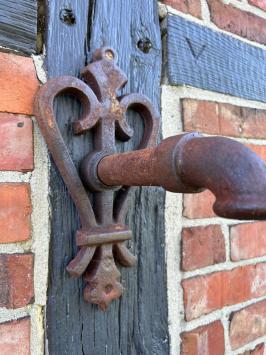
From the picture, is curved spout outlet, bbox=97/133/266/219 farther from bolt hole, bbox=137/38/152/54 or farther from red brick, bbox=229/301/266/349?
red brick, bbox=229/301/266/349

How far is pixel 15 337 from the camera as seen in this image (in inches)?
17.0

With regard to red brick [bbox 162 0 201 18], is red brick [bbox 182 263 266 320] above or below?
below

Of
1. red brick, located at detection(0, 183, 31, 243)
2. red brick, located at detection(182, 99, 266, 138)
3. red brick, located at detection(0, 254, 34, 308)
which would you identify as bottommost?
red brick, located at detection(0, 254, 34, 308)

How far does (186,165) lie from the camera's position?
33 centimetres

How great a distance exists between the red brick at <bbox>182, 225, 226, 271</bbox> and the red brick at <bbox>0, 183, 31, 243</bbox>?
0.78ft

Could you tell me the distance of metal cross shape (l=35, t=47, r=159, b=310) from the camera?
447mm

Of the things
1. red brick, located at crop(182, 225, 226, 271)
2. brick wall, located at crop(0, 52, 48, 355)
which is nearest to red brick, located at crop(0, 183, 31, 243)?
brick wall, located at crop(0, 52, 48, 355)

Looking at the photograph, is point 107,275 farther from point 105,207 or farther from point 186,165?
point 186,165

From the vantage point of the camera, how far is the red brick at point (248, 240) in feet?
2.12

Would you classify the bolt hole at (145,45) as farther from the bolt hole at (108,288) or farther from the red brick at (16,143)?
the bolt hole at (108,288)

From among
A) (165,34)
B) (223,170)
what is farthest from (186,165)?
(165,34)

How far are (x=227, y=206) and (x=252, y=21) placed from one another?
0.51m

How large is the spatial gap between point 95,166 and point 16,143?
3.5 inches

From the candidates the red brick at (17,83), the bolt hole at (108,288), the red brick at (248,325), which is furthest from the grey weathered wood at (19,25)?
the red brick at (248,325)
